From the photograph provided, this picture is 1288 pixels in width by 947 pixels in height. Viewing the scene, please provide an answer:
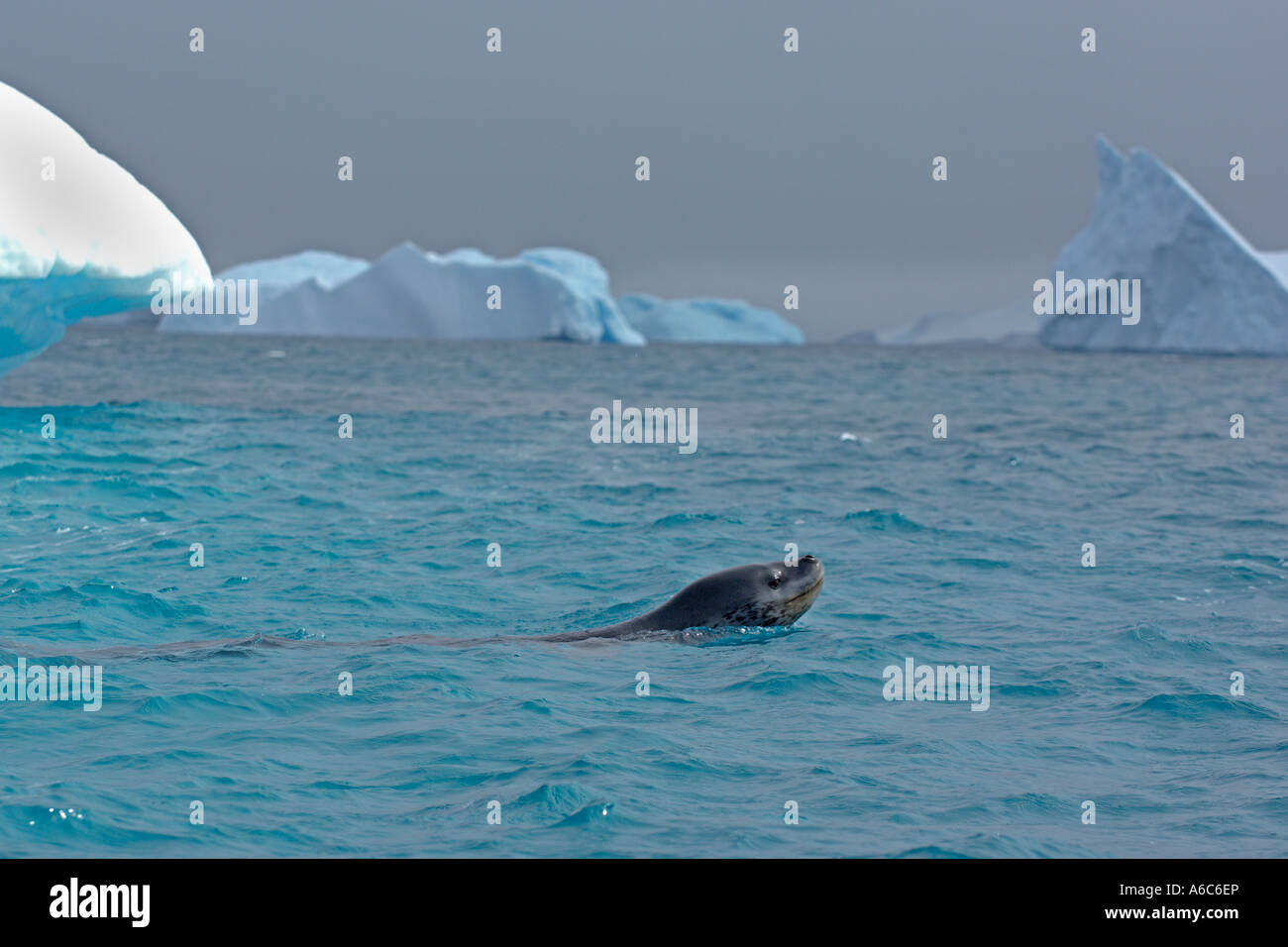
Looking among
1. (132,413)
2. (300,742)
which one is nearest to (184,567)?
(300,742)

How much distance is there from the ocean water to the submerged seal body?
20 cm

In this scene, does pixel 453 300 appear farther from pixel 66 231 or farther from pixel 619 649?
pixel 619 649

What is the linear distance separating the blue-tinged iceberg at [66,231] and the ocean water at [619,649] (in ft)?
8.33

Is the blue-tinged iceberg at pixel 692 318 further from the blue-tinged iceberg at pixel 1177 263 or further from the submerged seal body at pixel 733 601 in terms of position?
the submerged seal body at pixel 733 601

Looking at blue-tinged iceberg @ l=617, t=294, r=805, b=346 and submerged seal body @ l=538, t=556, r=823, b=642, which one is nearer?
submerged seal body @ l=538, t=556, r=823, b=642

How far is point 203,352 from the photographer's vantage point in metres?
60.4

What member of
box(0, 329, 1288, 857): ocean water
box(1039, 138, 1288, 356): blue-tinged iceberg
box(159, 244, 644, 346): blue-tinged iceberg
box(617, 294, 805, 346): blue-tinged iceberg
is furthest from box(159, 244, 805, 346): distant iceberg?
box(0, 329, 1288, 857): ocean water

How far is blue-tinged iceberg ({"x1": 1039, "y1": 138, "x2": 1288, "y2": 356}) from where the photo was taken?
209 ft

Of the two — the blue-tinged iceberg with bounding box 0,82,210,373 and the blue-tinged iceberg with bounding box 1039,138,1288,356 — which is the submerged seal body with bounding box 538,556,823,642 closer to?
the blue-tinged iceberg with bounding box 0,82,210,373

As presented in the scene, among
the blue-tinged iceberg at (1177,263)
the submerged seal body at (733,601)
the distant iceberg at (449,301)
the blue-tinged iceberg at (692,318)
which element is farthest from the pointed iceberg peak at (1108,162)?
the submerged seal body at (733,601)

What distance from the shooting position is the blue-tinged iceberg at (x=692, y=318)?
108 m

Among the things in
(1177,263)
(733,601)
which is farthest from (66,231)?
(1177,263)
